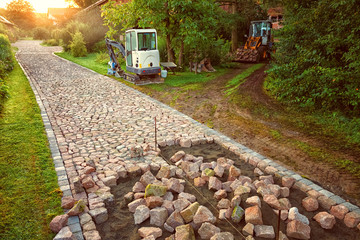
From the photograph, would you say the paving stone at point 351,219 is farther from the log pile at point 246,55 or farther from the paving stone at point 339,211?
the log pile at point 246,55

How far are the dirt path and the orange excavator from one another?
973 cm

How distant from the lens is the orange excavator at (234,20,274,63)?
2133cm

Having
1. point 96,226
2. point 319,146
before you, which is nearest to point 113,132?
point 96,226

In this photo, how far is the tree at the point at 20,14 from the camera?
74.9 m

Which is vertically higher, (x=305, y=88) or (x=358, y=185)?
(x=305, y=88)

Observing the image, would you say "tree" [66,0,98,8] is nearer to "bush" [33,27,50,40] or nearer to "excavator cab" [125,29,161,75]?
"bush" [33,27,50,40]

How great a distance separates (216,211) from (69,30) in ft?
103

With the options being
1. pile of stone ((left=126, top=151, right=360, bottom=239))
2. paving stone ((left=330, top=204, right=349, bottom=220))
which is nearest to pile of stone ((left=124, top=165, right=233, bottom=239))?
pile of stone ((left=126, top=151, right=360, bottom=239))

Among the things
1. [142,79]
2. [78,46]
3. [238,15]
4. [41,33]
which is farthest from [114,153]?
[41,33]

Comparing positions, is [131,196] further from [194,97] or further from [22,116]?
[194,97]

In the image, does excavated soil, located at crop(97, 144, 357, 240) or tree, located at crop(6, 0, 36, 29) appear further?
tree, located at crop(6, 0, 36, 29)

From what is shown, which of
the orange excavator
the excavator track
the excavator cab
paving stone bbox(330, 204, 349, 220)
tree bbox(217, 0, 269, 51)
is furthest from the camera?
tree bbox(217, 0, 269, 51)

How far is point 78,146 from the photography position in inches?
235

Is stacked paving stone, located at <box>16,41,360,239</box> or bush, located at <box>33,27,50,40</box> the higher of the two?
bush, located at <box>33,27,50,40</box>
